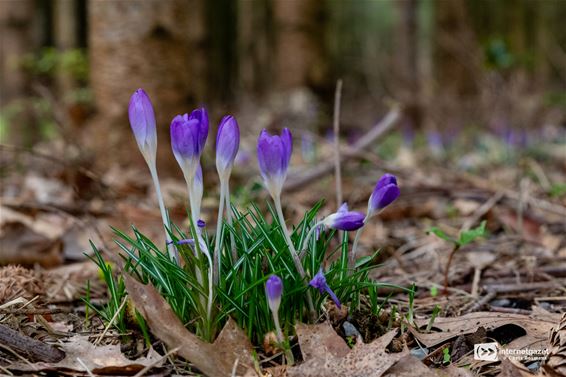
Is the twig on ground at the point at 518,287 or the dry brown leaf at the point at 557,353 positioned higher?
the dry brown leaf at the point at 557,353

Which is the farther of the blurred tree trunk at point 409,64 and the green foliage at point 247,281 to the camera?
the blurred tree trunk at point 409,64

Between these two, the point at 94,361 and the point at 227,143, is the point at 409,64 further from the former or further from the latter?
the point at 94,361

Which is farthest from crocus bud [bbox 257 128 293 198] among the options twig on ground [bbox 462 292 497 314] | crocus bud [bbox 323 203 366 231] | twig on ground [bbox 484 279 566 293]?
twig on ground [bbox 484 279 566 293]

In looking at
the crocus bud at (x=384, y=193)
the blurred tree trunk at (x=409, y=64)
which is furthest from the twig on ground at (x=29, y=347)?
the blurred tree trunk at (x=409, y=64)

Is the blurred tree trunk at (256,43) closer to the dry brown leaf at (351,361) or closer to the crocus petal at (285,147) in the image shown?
the crocus petal at (285,147)

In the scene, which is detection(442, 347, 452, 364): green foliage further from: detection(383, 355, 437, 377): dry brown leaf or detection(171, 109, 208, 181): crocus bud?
detection(171, 109, 208, 181): crocus bud

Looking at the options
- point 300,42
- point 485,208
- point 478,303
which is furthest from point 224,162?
point 300,42

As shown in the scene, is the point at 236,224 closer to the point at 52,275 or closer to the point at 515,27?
the point at 52,275

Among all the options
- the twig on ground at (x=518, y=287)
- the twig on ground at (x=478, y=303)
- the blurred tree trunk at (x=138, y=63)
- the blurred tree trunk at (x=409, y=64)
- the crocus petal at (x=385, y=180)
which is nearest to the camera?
the crocus petal at (x=385, y=180)
